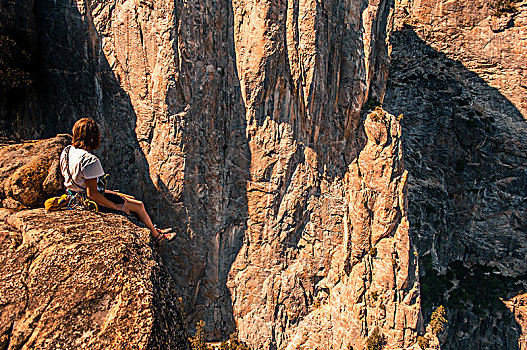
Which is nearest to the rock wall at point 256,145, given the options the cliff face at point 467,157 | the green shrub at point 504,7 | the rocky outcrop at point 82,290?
the rocky outcrop at point 82,290

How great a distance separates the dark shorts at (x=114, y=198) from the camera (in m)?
8.84

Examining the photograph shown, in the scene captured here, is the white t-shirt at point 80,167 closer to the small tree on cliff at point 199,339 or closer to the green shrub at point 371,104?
the small tree on cliff at point 199,339

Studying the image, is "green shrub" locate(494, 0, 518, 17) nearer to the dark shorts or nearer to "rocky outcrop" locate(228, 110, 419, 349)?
"rocky outcrop" locate(228, 110, 419, 349)

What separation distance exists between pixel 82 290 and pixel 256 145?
786 inches

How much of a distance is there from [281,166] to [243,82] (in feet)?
24.6

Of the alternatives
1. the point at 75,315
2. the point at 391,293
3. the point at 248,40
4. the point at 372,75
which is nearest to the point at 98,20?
the point at 248,40

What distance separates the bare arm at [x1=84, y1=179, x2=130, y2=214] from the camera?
7.91 m

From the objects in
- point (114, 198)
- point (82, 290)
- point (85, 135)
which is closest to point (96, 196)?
point (114, 198)

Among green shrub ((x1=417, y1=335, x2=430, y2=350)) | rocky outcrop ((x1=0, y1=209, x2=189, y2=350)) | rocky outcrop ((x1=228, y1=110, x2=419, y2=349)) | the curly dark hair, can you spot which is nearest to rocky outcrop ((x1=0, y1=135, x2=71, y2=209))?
rocky outcrop ((x1=0, y1=209, x2=189, y2=350))

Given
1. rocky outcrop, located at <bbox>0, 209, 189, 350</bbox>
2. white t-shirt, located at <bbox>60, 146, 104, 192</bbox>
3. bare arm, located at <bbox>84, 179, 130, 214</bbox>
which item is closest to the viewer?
rocky outcrop, located at <bbox>0, 209, 189, 350</bbox>

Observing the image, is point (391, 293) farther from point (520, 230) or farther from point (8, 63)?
point (8, 63)

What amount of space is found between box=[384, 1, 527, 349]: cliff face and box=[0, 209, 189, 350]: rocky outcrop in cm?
3883

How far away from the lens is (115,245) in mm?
6672

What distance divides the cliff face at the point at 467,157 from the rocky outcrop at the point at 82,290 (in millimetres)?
38828
